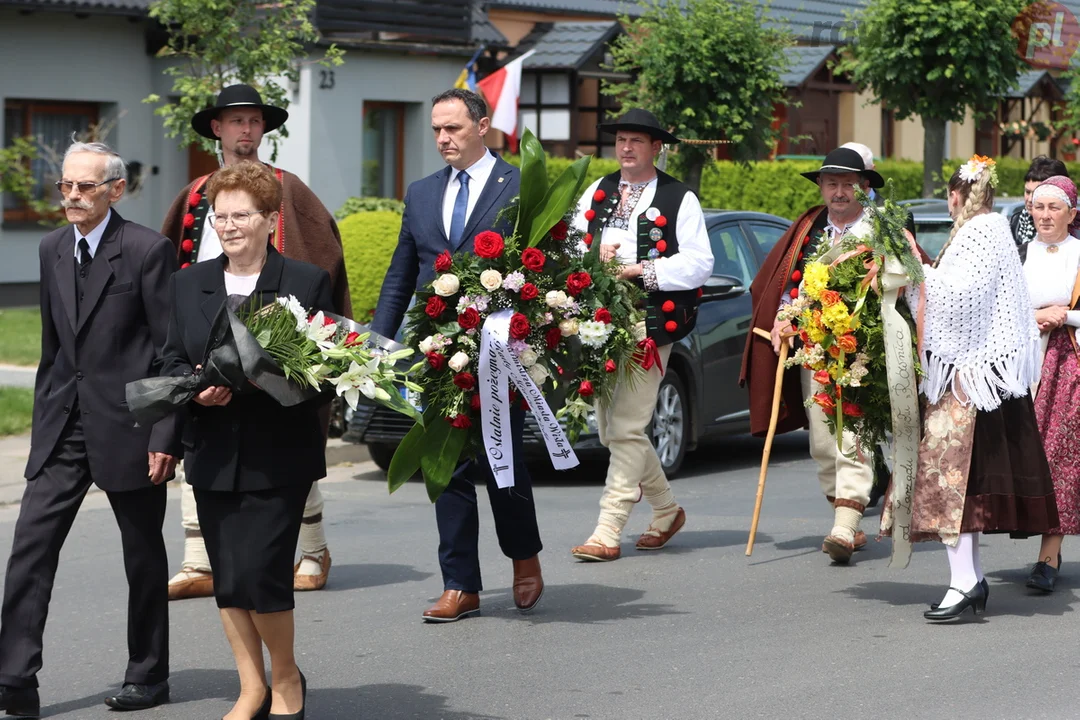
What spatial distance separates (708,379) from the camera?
35.3ft

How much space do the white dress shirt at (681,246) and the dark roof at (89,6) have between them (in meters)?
14.2

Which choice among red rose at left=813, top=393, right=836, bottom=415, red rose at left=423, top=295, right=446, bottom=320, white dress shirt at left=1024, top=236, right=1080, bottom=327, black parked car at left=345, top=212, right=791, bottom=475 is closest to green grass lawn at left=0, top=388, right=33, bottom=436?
black parked car at left=345, top=212, right=791, bottom=475

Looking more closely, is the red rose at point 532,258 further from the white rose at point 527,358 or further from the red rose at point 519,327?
the white rose at point 527,358

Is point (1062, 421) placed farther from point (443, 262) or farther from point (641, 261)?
point (443, 262)

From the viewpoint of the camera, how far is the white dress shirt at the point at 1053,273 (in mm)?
7438

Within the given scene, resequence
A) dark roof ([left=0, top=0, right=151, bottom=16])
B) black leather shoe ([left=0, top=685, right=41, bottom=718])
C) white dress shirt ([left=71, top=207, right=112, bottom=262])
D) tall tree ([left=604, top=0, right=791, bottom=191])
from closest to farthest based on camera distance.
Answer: black leather shoe ([left=0, top=685, right=41, bottom=718])
white dress shirt ([left=71, top=207, right=112, bottom=262])
tall tree ([left=604, top=0, right=791, bottom=191])
dark roof ([left=0, top=0, right=151, bottom=16])

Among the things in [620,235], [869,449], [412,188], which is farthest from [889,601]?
[412,188]

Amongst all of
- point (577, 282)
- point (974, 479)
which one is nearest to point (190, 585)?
point (577, 282)

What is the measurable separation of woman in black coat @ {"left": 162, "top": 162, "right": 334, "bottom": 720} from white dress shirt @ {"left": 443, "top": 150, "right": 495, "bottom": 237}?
1.82 m

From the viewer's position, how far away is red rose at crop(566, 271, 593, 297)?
6332 mm

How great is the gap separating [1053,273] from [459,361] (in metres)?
2.99

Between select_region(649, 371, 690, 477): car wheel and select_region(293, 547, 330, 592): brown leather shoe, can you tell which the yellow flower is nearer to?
select_region(293, 547, 330, 592): brown leather shoe

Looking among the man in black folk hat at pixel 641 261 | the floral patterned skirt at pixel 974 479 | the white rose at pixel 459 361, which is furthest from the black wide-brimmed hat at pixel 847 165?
the white rose at pixel 459 361

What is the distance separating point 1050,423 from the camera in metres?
7.31
